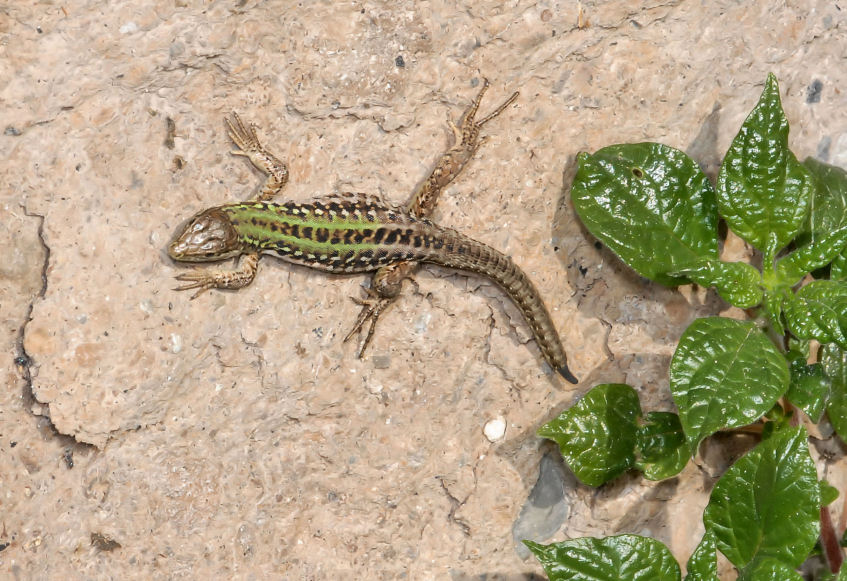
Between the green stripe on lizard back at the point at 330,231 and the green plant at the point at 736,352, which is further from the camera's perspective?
the green stripe on lizard back at the point at 330,231

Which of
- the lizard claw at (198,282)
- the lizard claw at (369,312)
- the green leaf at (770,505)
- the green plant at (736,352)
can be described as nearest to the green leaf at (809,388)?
the green plant at (736,352)

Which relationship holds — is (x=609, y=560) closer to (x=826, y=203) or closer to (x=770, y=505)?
(x=770, y=505)

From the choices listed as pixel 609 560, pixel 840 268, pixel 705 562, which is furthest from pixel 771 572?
pixel 840 268

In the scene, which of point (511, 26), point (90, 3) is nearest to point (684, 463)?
point (511, 26)

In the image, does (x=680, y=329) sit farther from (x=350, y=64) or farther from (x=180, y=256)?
(x=180, y=256)

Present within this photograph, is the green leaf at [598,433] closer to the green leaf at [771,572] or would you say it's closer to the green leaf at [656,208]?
the green leaf at [656,208]

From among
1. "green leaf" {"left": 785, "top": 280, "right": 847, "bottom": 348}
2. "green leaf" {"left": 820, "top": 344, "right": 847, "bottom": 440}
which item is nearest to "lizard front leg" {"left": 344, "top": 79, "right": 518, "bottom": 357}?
"green leaf" {"left": 785, "top": 280, "right": 847, "bottom": 348}
